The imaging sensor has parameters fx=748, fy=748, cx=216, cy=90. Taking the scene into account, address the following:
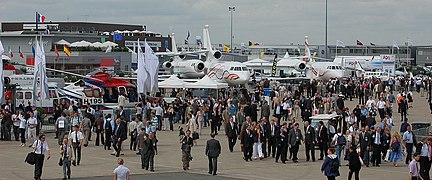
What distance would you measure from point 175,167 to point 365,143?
559cm

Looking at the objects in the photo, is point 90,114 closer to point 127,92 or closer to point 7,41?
point 127,92

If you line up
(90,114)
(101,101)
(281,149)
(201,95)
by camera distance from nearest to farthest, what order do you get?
(281,149), (90,114), (101,101), (201,95)

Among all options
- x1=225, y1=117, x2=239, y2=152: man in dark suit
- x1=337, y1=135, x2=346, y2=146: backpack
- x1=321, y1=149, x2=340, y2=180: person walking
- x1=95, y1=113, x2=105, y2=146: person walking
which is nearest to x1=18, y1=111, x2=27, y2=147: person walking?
x1=95, y1=113, x2=105, y2=146: person walking

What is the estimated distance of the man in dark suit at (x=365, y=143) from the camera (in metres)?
21.8

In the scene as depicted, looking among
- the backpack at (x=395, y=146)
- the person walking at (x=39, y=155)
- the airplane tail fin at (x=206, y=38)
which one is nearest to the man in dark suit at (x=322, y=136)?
the backpack at (x=395, y=146)

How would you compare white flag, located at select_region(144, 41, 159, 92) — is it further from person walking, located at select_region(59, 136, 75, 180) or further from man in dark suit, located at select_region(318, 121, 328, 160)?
person walking, located at select_region(59, 136, 75, 180)

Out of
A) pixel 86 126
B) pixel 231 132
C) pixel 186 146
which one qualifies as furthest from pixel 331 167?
pixel 86 126

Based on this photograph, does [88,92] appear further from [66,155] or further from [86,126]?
[66,155]

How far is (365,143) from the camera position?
21.8 m

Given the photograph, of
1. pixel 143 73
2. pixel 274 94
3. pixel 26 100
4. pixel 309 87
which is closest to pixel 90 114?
pixel 143 73

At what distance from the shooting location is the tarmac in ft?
65.7

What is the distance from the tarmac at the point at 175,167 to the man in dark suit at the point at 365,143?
15.8 inches

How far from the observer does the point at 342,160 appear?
2308 cm

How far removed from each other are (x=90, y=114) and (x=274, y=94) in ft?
48.9
